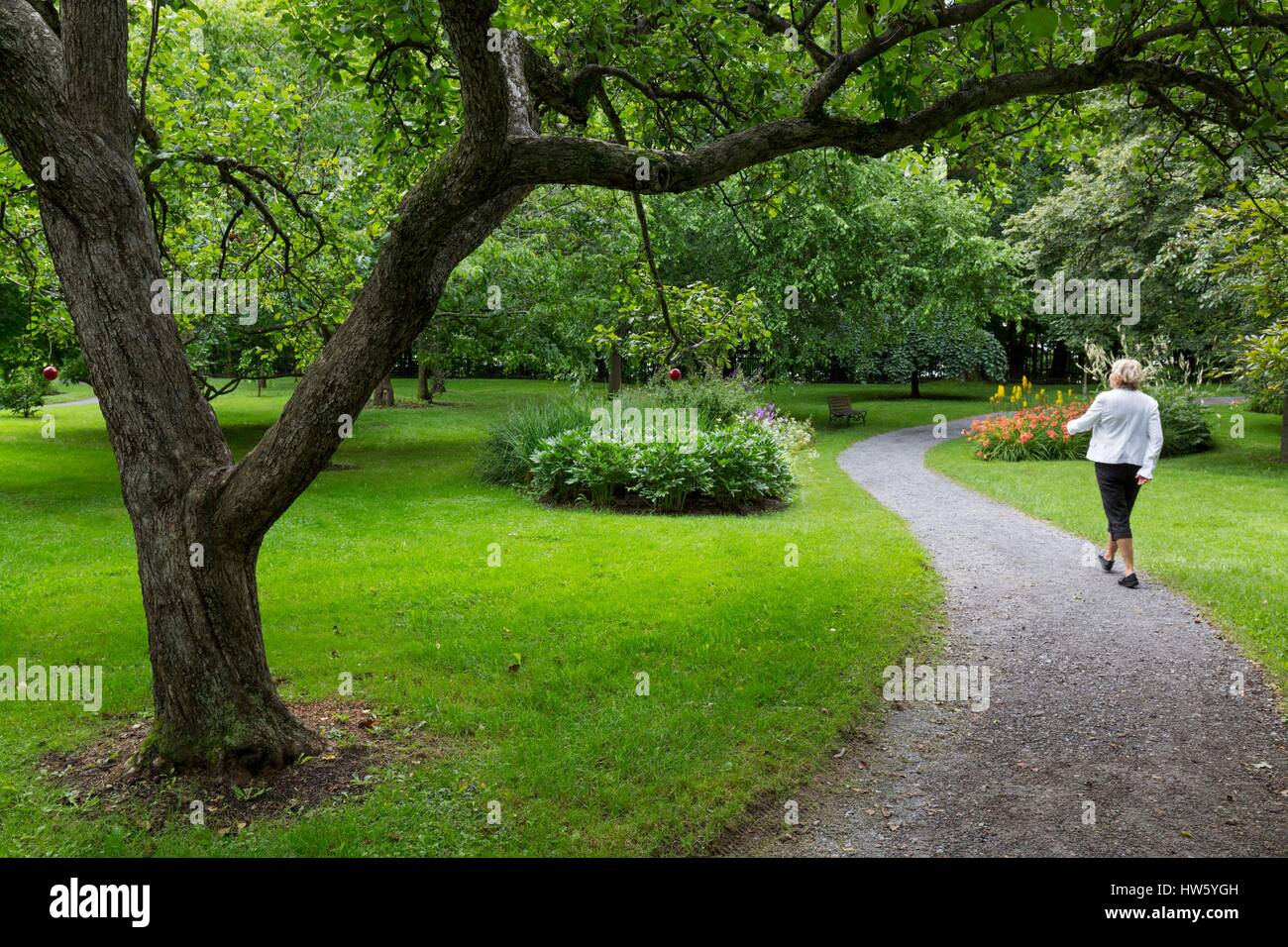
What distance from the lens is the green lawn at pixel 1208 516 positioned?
24.2 feet

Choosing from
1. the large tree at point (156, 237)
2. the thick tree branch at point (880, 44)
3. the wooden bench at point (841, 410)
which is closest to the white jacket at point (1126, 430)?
the large tree at point (156, 237)

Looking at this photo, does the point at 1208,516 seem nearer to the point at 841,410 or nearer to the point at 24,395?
the point at 841,410

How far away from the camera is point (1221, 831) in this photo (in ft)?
13.4

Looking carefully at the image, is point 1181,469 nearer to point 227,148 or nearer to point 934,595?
point 934,595

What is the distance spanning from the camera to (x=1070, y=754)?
4949 mm

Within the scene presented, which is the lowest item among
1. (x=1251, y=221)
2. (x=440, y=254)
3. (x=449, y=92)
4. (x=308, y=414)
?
(x=308, y=414)

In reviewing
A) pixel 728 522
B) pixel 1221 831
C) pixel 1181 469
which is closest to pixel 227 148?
pixel 728 522

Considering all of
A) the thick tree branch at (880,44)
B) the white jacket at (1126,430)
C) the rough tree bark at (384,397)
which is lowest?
the white jacket at (1126,430)

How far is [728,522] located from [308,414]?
7.49 m

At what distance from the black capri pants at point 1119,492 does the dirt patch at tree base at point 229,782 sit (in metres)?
6.68

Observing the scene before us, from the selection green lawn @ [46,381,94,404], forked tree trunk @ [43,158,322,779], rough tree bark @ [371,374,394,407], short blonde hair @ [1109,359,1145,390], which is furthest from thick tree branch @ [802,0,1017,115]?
green lawn @ [46,381,94,404]

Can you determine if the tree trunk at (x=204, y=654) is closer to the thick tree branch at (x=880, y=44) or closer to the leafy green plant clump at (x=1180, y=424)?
the thick tree branch at (x=880, y=44)

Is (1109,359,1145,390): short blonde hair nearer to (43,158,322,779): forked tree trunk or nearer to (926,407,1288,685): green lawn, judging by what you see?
(926,407,1288,685): green lawn

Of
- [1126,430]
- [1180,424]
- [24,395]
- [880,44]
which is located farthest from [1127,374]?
[24,395]
